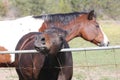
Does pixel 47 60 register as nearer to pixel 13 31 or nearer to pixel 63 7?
pixel 13 31

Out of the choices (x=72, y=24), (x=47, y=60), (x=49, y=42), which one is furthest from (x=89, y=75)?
(x=49, y=42)

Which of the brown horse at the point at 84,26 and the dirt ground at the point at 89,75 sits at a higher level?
the brown horse at the point at 84,26

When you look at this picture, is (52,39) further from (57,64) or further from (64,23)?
(64,23)

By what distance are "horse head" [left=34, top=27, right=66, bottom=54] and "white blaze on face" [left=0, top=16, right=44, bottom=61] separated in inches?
115

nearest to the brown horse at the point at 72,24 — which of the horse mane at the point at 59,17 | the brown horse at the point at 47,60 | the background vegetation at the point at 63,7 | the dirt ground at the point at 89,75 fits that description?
the horse mane at the point at 59,17

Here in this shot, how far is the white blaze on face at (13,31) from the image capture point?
7332 millimetres

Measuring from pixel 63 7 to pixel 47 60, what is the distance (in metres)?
50.0

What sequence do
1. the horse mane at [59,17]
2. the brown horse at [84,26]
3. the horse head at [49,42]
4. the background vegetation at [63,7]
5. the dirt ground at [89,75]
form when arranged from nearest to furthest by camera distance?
1. the horse head at [49,42]
2. the horse mane at [59,17]
3. the brown horse at [84,26]
4. the dirt ground at [89,75]
5. the background vegetation at [63,7]

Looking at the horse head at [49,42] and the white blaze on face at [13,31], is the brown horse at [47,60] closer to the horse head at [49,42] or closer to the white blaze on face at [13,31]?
the horse head at [49,42]

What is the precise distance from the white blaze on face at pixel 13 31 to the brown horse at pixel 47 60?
4.83 feet

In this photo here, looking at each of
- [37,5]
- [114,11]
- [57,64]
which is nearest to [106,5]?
[114,11]

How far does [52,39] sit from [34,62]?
944mm

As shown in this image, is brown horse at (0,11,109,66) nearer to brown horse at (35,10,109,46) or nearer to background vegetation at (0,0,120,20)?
brown horse at (35,10,109,46)

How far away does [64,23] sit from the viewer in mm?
7926
